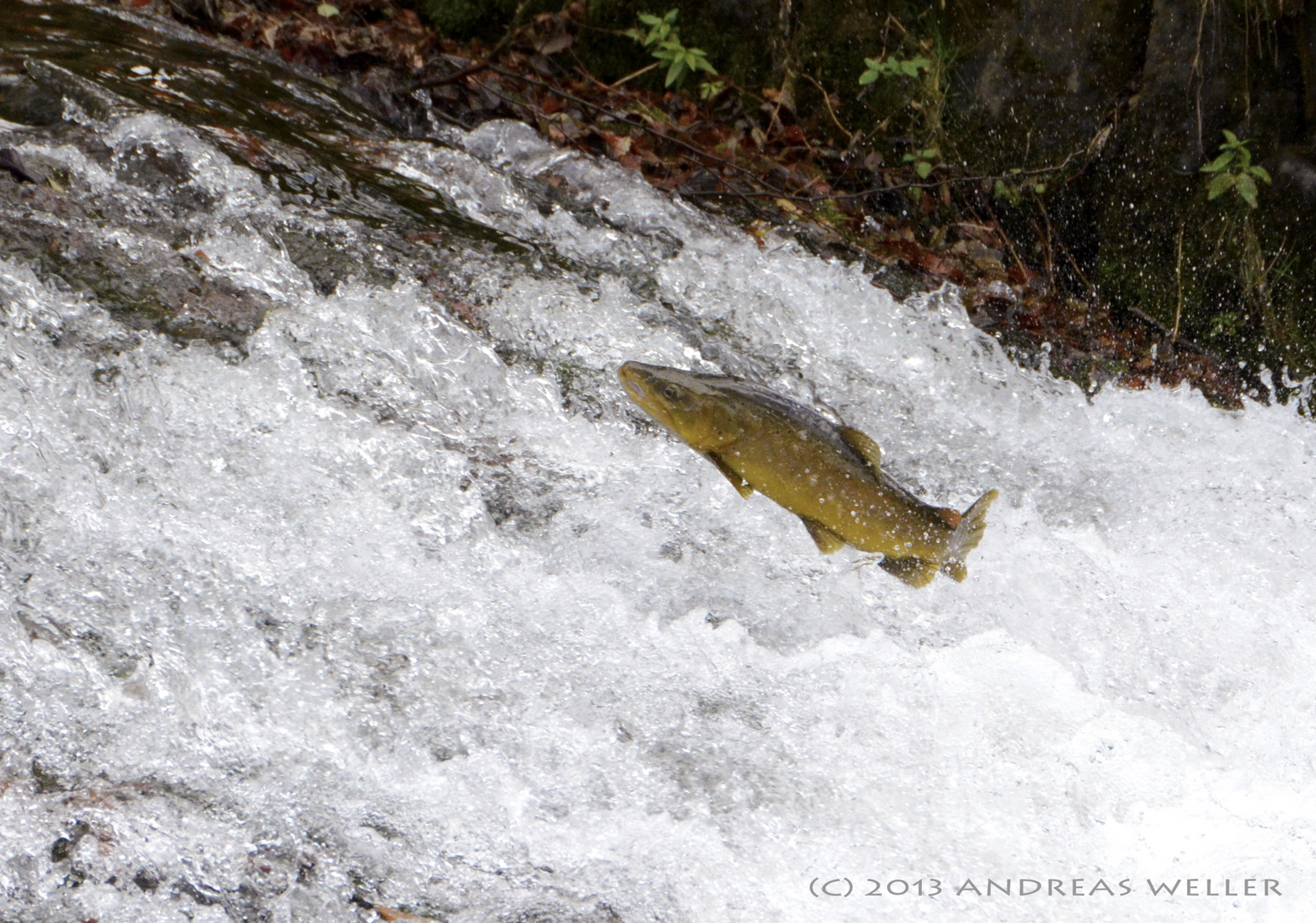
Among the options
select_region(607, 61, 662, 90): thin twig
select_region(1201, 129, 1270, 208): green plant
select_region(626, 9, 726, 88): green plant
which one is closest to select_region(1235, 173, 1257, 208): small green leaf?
select_region(1201, 129, 1270, 208): green plant

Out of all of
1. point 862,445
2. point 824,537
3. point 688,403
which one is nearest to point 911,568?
point 824,537

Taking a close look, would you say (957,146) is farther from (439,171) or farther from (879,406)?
(439,171)

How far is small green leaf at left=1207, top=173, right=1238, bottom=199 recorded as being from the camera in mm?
4141

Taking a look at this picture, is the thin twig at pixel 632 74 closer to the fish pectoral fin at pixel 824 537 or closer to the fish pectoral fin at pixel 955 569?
the fish pectoral fin at pixel 824 537

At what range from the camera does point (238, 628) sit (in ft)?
10.6

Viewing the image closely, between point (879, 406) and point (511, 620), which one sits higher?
point (879, 406)

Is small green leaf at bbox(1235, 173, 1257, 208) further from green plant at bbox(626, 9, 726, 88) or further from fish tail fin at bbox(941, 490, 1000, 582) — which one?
green plant at bbox(626, 9, 726, 88)

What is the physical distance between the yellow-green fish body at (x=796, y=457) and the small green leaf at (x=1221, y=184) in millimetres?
2245

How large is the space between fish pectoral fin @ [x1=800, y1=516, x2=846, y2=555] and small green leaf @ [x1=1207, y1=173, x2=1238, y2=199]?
8.64 feet

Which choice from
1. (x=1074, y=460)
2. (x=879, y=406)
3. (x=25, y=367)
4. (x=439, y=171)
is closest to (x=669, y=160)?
(x=439, y=171)

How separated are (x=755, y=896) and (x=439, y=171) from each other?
10.6ft

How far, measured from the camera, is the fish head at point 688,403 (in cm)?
282

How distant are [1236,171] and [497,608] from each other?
12.2 ft

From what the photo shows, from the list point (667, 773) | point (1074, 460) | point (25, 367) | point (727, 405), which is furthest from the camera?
point (1074, 460)
